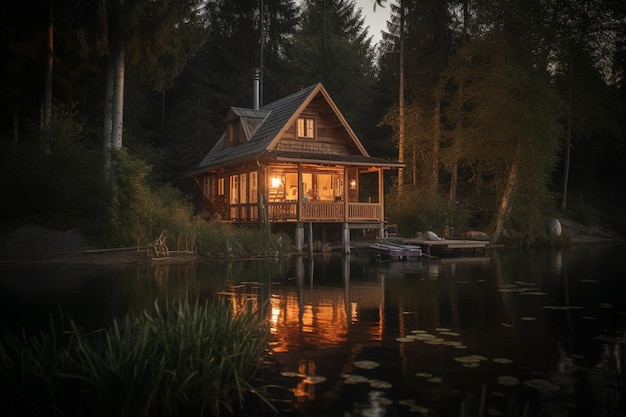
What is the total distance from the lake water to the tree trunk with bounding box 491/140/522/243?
15.5 meters

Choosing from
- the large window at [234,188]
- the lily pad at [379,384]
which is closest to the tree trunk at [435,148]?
the large window at [234,188]

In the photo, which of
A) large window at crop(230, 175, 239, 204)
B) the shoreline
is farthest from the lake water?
large window at crop(230, 175, 239, 204)

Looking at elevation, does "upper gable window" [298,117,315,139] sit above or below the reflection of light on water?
above

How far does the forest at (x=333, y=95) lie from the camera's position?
2330 centimetres

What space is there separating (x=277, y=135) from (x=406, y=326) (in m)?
20.1

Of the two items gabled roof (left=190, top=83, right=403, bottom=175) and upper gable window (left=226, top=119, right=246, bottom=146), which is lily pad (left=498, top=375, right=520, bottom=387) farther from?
upper gable window (left=226, top=119, right=246, bottom=146)

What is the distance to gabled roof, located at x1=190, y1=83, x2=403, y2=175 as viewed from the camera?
27.8m

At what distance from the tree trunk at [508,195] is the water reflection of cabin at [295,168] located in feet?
28.9

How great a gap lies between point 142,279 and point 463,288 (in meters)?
9.23

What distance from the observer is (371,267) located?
2042cm

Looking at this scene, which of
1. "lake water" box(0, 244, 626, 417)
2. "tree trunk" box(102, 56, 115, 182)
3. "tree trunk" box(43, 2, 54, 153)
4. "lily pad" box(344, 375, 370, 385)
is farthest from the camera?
"tree trunk" box(43, 2, 54, 153)

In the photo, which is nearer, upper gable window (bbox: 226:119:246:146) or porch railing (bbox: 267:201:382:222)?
porch railing (bbox: 267:201:382:222)

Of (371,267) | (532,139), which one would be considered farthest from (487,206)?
(371,267)

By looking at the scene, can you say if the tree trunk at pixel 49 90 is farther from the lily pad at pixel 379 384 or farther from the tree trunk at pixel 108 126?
the lily pad at pixel 379 384
